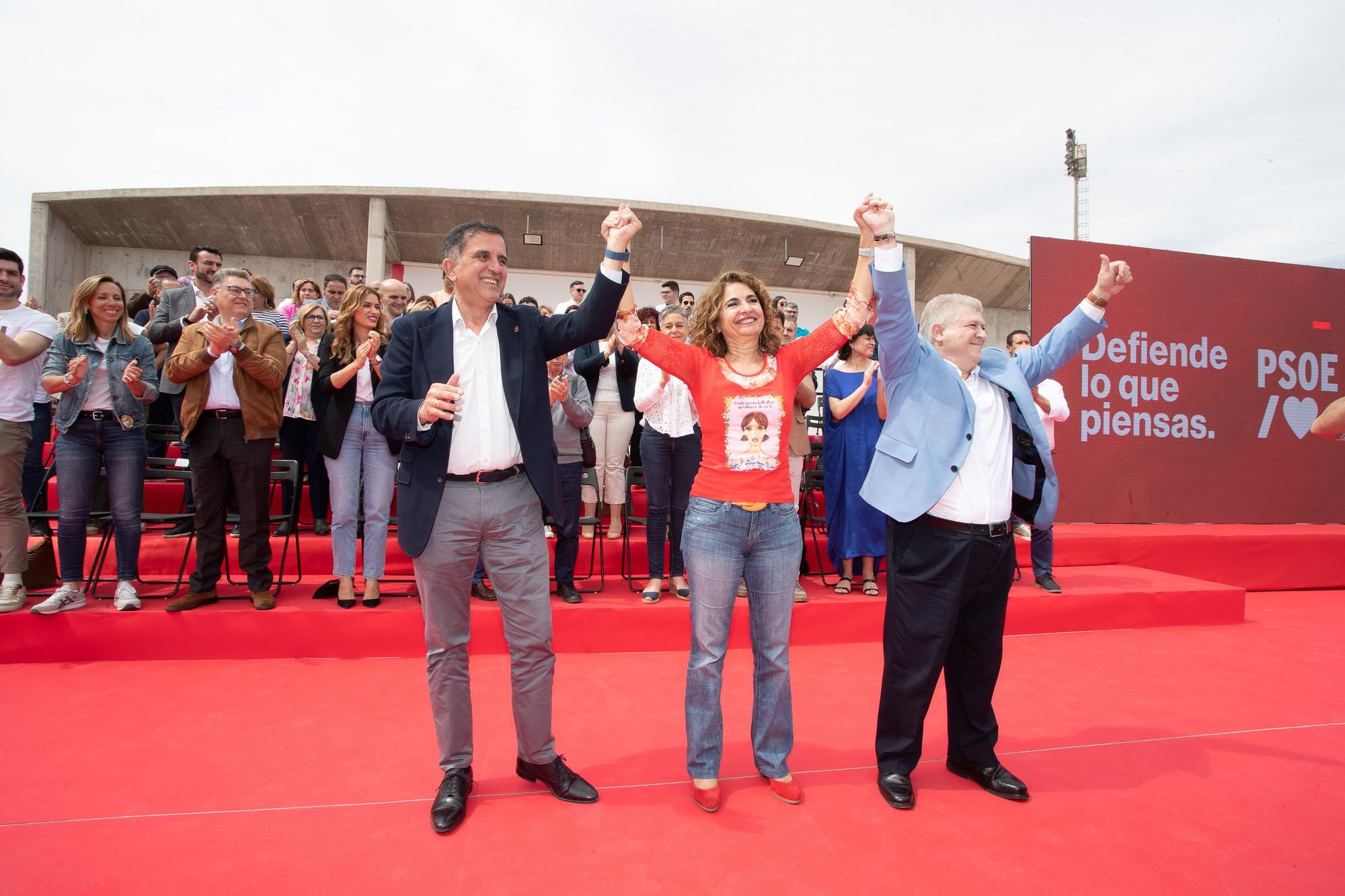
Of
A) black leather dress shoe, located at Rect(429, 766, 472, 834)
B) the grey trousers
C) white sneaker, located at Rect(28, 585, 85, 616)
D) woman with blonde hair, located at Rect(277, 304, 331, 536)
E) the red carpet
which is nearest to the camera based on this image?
the red carpet

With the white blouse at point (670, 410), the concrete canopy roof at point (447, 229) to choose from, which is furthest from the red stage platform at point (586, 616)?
the concrete canopy roof at point (447, 229)

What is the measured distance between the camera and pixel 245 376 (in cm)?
410

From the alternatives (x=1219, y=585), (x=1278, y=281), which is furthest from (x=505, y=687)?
(x=1278, y=281)

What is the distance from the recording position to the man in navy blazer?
7.65 ft

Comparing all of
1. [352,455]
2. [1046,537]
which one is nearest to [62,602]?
[352,455]

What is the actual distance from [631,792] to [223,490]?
3.09m

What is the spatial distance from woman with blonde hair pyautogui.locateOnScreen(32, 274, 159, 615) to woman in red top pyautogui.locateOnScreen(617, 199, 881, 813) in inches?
134

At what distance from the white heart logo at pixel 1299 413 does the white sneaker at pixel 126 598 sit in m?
10.6

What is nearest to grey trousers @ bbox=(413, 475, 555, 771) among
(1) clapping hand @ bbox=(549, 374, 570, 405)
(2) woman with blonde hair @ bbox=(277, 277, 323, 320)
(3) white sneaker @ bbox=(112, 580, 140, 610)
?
(1) clapping hand @ bbox=(549, 374, 570, 405)

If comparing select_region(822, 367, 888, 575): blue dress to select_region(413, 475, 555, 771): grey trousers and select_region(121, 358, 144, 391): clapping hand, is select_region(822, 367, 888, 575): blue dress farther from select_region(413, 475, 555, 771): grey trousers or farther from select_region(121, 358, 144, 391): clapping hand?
select_region(121, 358, 144, 391): clapping hand

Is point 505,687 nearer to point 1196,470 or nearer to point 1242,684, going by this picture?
point 1242,684

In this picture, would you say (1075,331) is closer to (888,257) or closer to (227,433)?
(888,257)

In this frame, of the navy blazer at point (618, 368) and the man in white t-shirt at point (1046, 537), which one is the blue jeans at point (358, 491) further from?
the man in white t-shirt at point (1046, 537)

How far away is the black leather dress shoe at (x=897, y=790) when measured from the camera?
8.03ft
